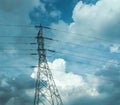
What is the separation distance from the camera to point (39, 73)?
69.0 meters

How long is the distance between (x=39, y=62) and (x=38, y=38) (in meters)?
7.03

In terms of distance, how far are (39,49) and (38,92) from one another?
1201 centimetres

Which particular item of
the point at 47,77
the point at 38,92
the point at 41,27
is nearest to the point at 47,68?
the point at 47,77

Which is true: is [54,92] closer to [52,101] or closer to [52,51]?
[52,101]

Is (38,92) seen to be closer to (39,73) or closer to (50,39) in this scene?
(39,73)

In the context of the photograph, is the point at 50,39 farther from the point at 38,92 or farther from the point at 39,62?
the point at 38,92

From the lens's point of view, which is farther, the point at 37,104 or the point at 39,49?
the point at 39,49

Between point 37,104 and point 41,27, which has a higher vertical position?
point 41,27

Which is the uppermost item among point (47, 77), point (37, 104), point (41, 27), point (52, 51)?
point (41, 27)

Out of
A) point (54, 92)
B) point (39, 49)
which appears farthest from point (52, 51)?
point (54, 92)

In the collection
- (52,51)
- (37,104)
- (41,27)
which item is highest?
(41,27)

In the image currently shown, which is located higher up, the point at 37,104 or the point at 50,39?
the point at 50,39

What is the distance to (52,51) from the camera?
72.1 m

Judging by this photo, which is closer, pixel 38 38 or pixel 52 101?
pixel 52 101
